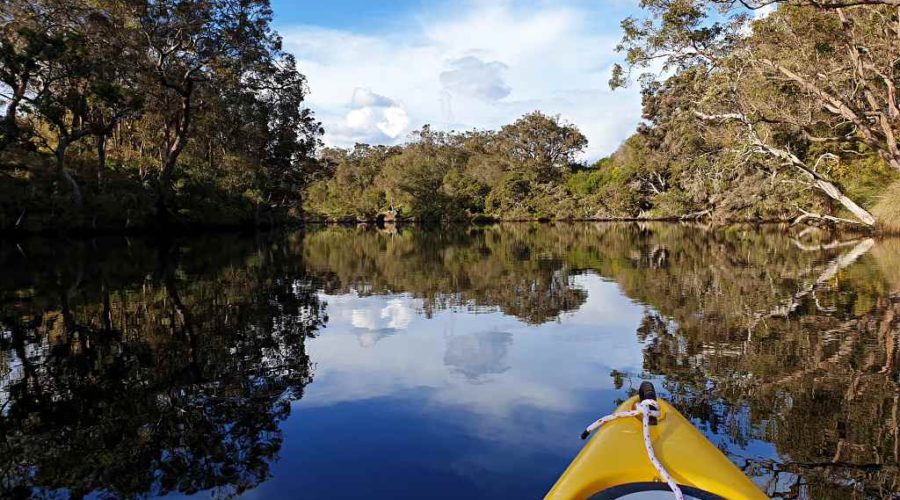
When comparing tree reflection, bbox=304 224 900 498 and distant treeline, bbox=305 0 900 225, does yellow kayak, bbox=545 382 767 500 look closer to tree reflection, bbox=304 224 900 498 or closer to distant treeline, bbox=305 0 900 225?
tree reflection, bbox=304 224 900 498

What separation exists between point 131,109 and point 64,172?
3803 mm

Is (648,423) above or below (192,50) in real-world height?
below

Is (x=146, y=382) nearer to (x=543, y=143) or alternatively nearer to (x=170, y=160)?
(x=170, y=160)

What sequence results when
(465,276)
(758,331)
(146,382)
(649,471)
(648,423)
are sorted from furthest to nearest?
(465,276)
(758,331)
(146,382)
(648,423)
(649,471)

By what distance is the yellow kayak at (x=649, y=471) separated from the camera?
240 cm

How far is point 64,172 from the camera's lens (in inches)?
941

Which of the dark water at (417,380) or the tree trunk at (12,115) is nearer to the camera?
the dark water at (417,380)

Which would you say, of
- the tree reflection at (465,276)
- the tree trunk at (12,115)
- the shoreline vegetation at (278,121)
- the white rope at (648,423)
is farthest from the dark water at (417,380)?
the tree trunk at (12,115)

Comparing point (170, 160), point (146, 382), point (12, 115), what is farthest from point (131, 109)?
point (146, 382)

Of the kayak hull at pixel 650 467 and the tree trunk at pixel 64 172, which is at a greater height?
the tree trunk at pixel 64 172

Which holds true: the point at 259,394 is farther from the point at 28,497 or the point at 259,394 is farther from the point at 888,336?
the point at 888,336

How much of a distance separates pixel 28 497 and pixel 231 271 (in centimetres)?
1173

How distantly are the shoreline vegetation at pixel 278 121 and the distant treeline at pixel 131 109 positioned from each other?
0.28 feet

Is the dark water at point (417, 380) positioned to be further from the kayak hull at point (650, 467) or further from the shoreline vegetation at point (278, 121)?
the shoreline vegetation at point (278, 121)
